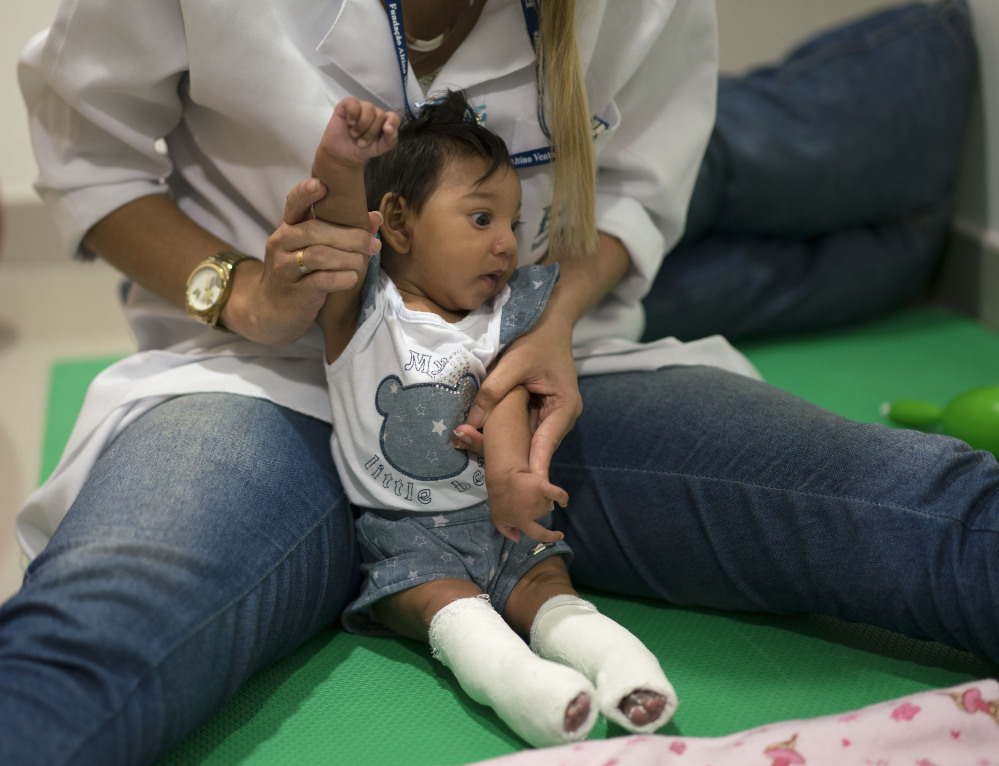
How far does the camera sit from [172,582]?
642 mm

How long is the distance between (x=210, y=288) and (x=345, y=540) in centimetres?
25

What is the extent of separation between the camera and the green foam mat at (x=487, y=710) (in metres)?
0.71

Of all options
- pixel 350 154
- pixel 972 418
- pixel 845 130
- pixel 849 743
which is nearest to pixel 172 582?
pixel 350 154

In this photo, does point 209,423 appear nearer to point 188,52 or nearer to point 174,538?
point 174,538

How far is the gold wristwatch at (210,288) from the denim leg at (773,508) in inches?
13.4

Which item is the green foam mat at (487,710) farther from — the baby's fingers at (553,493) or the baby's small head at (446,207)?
the baby's small head at (446,207)

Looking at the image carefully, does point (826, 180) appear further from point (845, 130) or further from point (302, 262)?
point (302, 262)

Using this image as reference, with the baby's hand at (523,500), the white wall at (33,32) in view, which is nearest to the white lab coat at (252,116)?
the baby's hand at (523,500)

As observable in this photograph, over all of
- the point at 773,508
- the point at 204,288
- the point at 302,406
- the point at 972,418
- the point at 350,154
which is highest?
the point at 350,154

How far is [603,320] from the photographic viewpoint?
3.26 feet

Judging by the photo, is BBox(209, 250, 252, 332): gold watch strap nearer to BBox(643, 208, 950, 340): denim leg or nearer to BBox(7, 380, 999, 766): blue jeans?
BBox(7, 380, 999, 766): blue jeans

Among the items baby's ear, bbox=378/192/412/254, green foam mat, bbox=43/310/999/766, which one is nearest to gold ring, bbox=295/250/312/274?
baby's ear, bbox=378/192/412/254

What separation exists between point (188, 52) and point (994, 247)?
4.45 ft

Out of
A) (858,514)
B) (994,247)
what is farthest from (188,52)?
(994,247)
